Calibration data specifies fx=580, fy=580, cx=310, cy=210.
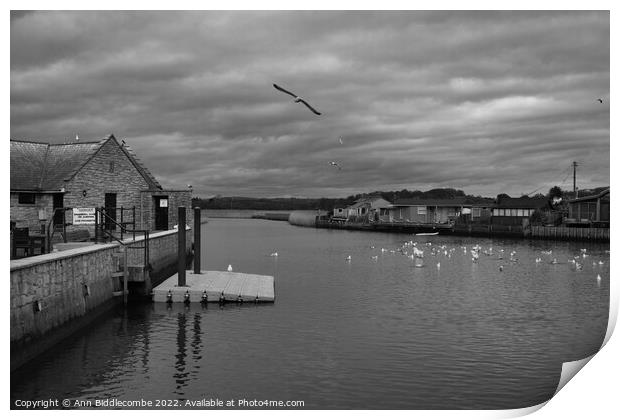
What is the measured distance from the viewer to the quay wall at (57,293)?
15094mm

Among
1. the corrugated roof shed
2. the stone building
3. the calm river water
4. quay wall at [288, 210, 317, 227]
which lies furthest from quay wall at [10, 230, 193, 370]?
quay wall at [288, 210, 317, 227]

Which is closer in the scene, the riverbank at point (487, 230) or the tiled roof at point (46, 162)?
the tiled roof at point (46, 162)

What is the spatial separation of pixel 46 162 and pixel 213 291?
20.4 meters

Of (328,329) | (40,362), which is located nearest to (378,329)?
(328,329)

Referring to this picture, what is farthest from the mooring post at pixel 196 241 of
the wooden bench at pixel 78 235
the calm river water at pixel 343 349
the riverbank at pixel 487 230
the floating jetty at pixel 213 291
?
the riverbank at pixel 487 230

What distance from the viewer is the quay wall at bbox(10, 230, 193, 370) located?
1509 centimetres

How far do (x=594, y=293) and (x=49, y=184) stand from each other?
3466 centimetres

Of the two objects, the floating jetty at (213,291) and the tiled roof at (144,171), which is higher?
the tiled roof at (144,171)

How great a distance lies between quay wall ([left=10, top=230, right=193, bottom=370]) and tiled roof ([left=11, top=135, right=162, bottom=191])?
13162mm

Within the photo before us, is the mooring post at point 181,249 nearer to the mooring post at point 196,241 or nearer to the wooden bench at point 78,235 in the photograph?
the mooring post at point 196,241

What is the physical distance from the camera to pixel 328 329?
74.3 ft

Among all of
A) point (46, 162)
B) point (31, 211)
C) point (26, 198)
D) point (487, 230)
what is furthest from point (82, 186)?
point (487, 230)

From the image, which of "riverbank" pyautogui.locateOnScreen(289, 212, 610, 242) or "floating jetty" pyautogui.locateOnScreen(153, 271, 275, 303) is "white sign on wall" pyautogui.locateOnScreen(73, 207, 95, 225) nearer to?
"floating jetty" pyautogui.locateOnScreen(153, 271, 275, 303)

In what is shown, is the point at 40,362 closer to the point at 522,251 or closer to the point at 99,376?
the point at 99,376
